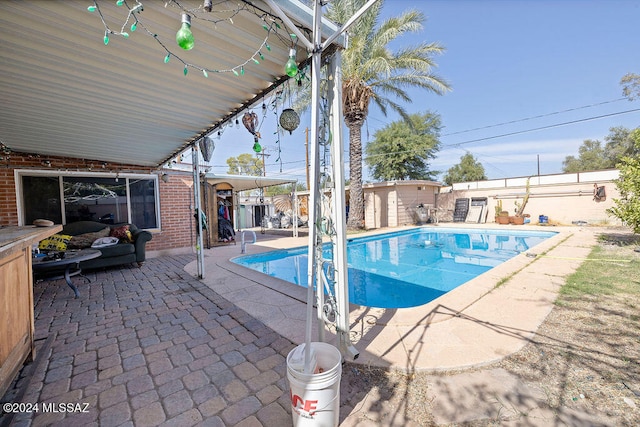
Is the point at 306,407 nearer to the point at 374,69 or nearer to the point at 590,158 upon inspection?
the point at 374,69

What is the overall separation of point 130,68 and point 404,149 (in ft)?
59.9

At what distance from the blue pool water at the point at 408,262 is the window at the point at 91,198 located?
10.7ft

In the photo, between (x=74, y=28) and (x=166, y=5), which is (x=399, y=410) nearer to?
(x=166, y=5)

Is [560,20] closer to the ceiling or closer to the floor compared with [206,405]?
closer to the ceiling

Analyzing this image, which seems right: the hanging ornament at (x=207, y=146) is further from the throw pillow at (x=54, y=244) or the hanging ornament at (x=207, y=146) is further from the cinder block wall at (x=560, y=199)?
the cinder block wall at (x=560, y=199)

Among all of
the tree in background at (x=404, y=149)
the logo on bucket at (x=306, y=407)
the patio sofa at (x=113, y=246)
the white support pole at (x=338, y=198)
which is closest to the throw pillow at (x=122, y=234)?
the patio sofa at (x=113, y=246)

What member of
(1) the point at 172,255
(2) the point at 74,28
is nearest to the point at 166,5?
(2) the point at 74,28

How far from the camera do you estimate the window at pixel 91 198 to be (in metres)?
5.75

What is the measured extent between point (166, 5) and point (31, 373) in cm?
314

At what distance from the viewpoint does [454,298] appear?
346 centimetres

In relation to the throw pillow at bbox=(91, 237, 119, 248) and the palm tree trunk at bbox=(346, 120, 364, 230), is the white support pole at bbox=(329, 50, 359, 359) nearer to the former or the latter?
the throw pillow at bbox=(91, 237, 119, 248)

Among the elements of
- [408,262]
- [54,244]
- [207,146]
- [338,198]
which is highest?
[207,146]

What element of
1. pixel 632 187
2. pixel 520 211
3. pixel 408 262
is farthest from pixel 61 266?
pixel 520 211

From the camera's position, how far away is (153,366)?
220 cm
